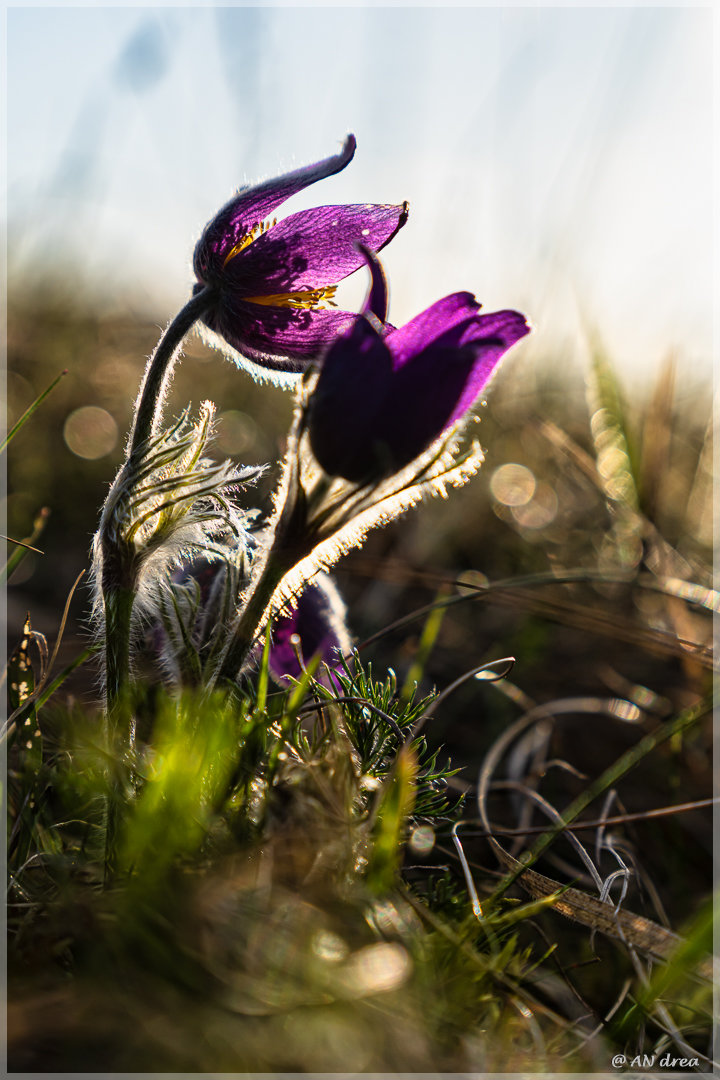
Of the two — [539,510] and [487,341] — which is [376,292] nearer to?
[487,341]

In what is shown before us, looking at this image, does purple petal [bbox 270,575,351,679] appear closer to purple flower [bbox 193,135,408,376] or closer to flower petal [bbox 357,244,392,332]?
purple flower [bbox 193,135,408,376]

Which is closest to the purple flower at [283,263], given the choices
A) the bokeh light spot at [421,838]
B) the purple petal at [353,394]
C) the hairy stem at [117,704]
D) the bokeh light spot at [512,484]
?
the purple petal at [353,394]

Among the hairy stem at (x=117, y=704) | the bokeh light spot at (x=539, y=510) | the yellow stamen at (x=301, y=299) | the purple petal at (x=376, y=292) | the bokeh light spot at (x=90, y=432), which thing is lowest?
the bokeh light spot at (x=90, y=432)

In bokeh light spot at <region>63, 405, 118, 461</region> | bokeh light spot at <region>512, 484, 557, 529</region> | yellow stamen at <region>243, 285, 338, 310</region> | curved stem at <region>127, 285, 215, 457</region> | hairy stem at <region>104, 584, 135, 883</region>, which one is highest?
yellow stamen at <region>243, 285, 338, 310</region>

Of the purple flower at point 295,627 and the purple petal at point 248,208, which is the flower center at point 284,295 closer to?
the purple petal at point 248,208

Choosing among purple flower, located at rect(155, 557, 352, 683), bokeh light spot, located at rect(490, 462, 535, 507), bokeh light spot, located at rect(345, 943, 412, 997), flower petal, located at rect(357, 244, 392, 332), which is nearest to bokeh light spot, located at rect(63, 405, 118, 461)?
bokeh light spot, located at rect(490, 462, 535, 507)

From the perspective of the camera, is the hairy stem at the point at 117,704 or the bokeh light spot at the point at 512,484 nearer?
the hairy stem at the point at 117,704

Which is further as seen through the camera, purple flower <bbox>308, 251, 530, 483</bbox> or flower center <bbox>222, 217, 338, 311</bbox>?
flower center <bbox>222, 217, 338, 311</bbox>
